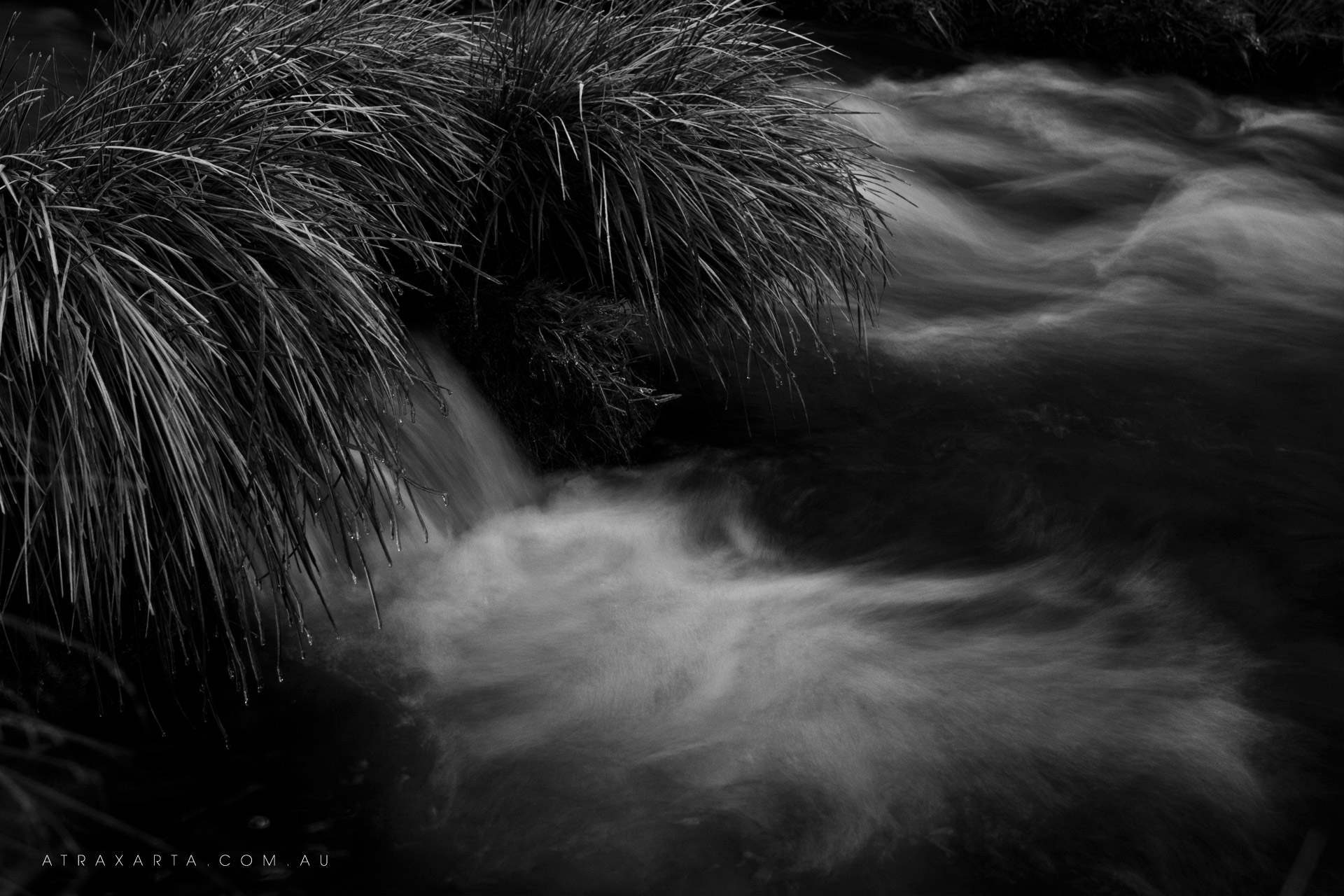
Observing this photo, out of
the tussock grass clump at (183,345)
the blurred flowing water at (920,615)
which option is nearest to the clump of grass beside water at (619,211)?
the blurred flowing water at (920,615)

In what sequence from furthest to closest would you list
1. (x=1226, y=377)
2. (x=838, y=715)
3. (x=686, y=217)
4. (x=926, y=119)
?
(x=926, y=119) → (x=1226, y=377) → (x=686, y=217) → (x=838, y=715)

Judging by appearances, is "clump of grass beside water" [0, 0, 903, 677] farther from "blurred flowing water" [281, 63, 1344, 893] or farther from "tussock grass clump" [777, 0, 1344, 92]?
"tussock grass clump" [777, 0, 1344, 92]

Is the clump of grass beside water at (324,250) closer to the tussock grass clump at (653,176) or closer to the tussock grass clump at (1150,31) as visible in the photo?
the tussock grass clump at (653,176)

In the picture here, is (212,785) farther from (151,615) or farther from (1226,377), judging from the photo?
(1226,377)

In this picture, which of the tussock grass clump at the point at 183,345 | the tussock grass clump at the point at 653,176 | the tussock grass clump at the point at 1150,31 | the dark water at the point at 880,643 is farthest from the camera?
the tussock grass clump at the point at 1150,31

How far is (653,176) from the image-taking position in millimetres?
3969

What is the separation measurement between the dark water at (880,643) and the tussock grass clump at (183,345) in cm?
52

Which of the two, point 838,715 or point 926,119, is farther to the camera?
point 926,119

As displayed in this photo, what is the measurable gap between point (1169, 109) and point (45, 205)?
23.3 feet

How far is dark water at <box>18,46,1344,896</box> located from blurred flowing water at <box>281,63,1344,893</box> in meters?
0.01

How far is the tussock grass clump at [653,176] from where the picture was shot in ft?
13.0

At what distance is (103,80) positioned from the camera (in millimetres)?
3387

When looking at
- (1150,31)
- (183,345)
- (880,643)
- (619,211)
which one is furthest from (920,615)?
(1150,31)

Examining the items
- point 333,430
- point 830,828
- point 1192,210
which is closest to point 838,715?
point 830,828
